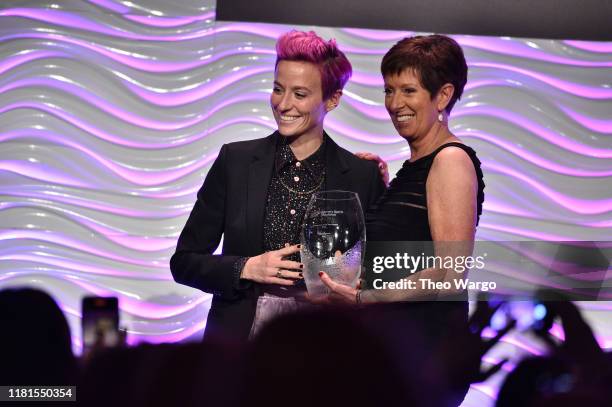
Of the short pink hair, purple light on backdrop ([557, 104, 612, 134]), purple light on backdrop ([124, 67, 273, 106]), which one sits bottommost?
purple light on backdrop ([557, 104, 612, 134])

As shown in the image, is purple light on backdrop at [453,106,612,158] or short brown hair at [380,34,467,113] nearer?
short brown hair at [380,34,467,113]

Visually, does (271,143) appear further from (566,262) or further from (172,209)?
(566,262)

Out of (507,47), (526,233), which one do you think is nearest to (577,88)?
(507,47)

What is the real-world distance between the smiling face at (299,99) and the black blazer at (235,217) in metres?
0.07

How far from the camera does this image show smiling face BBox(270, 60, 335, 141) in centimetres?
267

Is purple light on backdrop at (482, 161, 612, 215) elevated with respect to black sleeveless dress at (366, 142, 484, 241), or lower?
lower

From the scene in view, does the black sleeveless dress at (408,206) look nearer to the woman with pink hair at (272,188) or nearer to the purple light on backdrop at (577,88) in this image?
the woman with pink hair at (272,188)

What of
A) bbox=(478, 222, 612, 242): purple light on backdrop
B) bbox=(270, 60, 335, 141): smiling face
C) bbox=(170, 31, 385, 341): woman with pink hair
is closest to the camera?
bbox=(170, 31, 385, 341): woman with pink hair

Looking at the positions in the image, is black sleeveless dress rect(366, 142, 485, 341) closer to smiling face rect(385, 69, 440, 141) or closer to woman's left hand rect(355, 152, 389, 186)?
smiling face rect(385, 69, 440, 141)

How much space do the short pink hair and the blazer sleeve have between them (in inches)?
15.1

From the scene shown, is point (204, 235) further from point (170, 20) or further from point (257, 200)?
point (170, 20)

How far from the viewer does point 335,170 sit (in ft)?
8.62

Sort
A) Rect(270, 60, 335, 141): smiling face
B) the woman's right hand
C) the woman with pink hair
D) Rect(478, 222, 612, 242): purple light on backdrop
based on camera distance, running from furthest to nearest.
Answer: Rect(478, 222, 612, 242): purple light on backdrop, Rect(270, 60, 335, 141): smiling face, the woman with pink hair, the woman's right hand

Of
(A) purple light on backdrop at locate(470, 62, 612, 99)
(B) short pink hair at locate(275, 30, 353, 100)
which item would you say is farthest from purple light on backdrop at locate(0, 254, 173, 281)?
(A) purple light on backdrop at locate(470, 62, 612, 99)
